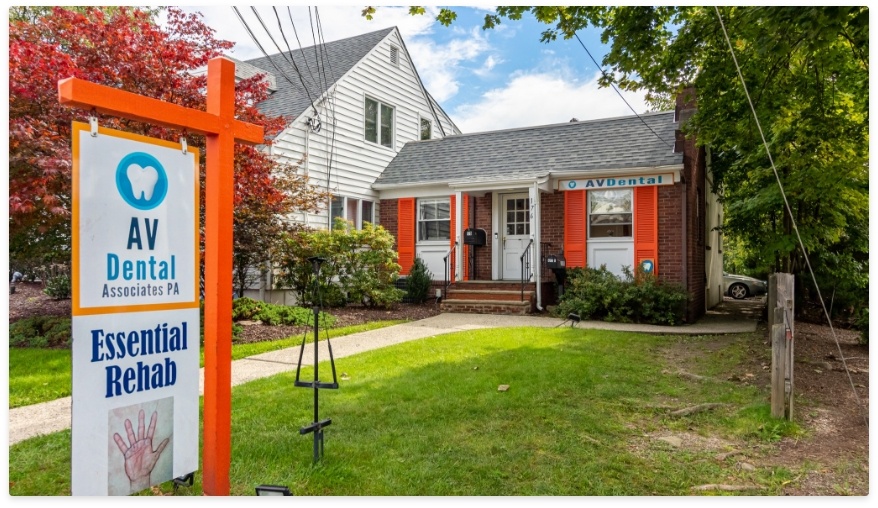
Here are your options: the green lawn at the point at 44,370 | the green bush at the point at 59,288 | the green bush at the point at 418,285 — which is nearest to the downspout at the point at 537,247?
the green bush at the point at 418,285

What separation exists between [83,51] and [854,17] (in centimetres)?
775

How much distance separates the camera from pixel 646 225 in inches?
446

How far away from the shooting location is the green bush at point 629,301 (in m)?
10.2

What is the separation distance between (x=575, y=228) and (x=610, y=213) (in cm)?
75

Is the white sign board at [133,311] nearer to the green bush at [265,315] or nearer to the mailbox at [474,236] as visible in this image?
the green bush at [265,315]

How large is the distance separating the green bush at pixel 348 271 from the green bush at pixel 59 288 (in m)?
4.64

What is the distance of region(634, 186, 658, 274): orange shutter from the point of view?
1121 cm

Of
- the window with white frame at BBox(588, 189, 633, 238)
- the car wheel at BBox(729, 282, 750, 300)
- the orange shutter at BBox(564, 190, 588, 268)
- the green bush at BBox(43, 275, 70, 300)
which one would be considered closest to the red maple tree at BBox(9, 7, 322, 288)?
the green bush at BBox(43, 275, 70, 300)

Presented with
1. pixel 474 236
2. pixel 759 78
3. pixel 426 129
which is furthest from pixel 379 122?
pixel 759 78

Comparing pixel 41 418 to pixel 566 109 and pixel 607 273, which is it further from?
pixel 566 109

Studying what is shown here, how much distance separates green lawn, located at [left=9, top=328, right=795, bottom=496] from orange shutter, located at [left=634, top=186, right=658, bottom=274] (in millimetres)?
5276

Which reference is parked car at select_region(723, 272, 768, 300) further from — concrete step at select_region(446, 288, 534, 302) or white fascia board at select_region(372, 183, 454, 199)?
white fascia board at select_region(372, 183, 454, 199)

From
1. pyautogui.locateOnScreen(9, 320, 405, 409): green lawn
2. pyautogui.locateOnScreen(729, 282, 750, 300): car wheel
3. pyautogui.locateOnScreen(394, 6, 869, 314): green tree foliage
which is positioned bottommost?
pyautogui.locateOnScreen(729, 282, 750, 300): car wheel

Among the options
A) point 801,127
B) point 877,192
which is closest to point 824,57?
point 801,127
